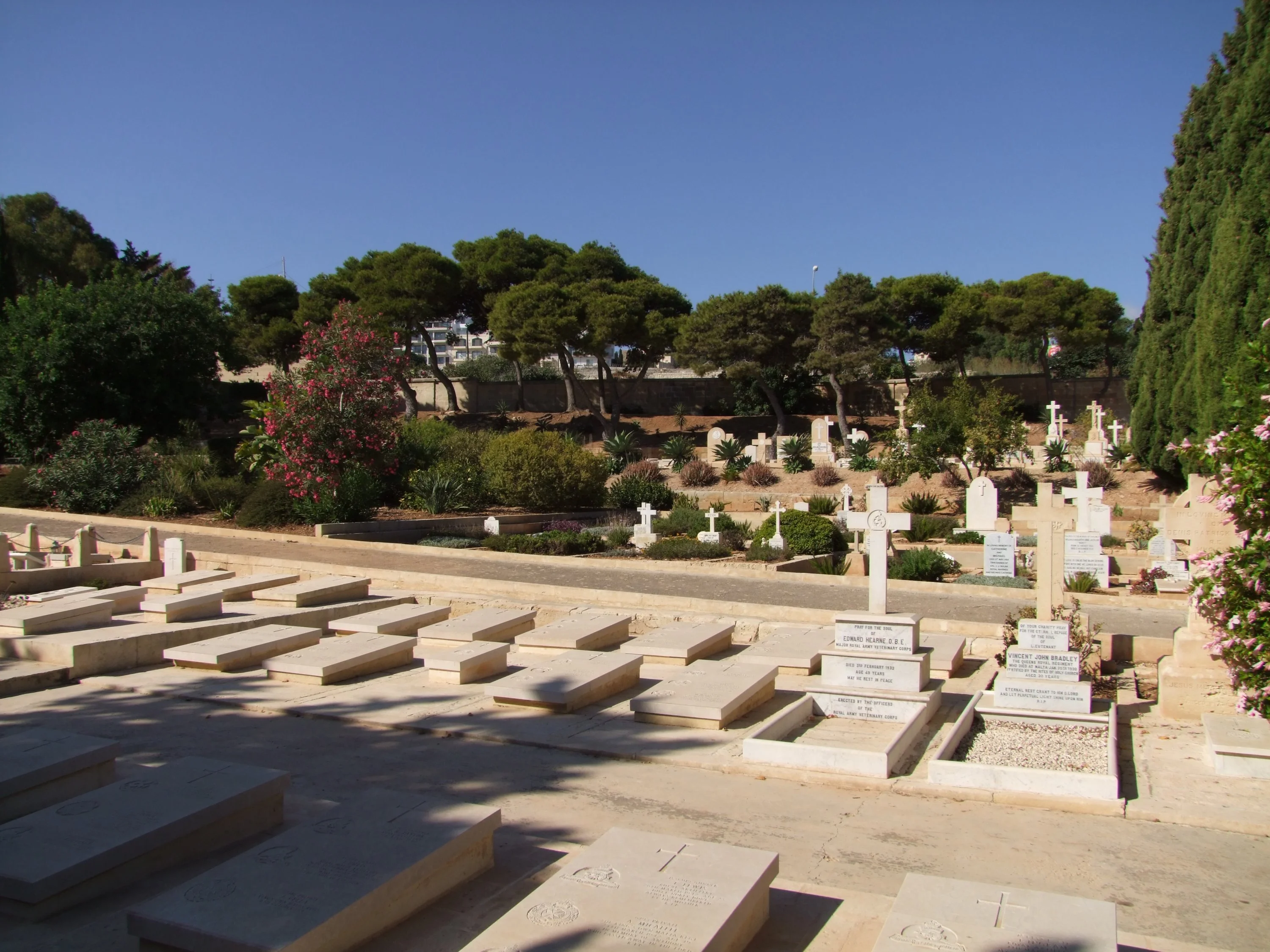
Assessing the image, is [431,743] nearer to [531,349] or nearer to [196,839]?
[196,839]

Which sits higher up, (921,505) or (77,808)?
(921,505)

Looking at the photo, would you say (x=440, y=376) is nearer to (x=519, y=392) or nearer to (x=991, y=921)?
(x=519, y=392)

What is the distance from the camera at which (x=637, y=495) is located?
22984 mm

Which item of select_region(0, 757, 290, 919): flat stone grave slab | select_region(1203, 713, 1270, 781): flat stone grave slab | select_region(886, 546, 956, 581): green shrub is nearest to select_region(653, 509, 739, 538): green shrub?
select_region(886, 546, 956, 581): green shrub

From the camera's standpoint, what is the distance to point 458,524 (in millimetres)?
19016

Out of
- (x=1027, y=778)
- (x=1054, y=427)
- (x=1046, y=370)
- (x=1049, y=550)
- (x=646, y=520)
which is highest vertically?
(x=1046, y=370)

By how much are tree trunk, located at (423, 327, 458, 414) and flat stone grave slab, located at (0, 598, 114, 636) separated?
32187mm

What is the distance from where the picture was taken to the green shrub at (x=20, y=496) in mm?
20203

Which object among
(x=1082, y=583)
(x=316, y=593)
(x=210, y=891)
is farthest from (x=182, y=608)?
Result: (x=1082, y=583)

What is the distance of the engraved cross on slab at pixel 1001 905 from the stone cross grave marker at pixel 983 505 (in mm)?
17832

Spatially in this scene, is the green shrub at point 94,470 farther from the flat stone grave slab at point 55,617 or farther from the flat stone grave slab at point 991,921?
the flat stone grave slab at point 991,921

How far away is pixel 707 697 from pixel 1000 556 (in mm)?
9086

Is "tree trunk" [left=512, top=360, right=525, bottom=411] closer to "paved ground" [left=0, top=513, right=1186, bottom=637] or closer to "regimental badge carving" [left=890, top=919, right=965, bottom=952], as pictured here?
"paved ground" [left=0, top=513, right=1186, bottom=637]

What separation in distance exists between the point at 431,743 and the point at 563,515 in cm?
1454
